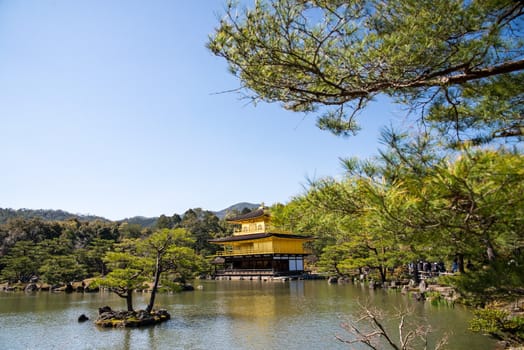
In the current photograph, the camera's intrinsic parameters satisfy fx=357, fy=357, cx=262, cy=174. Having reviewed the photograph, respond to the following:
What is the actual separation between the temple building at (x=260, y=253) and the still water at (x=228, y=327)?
10570 mm

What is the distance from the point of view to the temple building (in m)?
21.7

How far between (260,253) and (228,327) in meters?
14.9

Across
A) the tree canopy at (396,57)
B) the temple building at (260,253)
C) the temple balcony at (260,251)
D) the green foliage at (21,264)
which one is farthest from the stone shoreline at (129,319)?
the temple balcony at (260,251)

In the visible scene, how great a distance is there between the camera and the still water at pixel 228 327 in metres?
5.98

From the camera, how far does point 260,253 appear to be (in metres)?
22.1

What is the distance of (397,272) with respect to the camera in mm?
16391

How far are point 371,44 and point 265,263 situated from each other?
20.9 meters

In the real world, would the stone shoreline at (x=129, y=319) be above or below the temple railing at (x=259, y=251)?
below

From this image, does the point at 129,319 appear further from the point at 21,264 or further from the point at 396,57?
the point at 21,264

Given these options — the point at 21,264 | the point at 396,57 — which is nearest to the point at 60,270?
the point at 21,264

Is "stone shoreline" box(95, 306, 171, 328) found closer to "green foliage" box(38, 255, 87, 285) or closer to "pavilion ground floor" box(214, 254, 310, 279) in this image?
"green foliage" box(38, 255, 87, 285)

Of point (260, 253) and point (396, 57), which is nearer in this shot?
point (396, 57)

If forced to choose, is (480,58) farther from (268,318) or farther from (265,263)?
(265,263)

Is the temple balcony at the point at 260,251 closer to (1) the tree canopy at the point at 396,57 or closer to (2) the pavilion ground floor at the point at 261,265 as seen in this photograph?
(2) the pavilion ground floor at the point at 261,265
